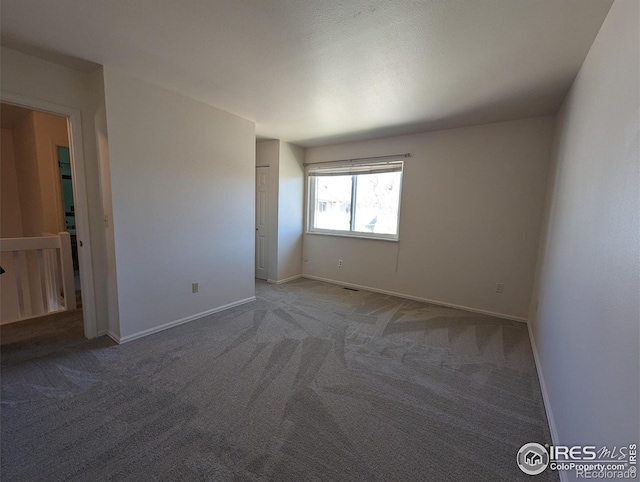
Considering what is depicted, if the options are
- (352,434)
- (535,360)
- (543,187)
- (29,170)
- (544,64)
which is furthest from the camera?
(29,170)

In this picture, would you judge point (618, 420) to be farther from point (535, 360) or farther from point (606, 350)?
point (535, 360)

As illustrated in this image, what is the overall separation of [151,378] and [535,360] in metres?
3.28

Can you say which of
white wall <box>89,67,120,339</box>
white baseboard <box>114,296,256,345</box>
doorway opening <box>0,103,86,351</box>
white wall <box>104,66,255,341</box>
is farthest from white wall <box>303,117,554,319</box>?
doorway opening <box>0,103,86,351</box>

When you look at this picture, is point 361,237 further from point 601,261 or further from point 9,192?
point 9,192

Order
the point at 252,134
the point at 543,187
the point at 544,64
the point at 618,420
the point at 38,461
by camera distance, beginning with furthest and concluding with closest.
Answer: the point at 252,134, the point at 543,187, the point at 544,64, the point at 38,461, the point at 618,420

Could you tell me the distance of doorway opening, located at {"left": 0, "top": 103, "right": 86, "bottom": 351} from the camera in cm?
292

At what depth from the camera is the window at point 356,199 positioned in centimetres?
425

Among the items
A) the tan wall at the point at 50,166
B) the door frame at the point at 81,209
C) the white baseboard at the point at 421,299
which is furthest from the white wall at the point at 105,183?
the white baseboard at the point at 421,299

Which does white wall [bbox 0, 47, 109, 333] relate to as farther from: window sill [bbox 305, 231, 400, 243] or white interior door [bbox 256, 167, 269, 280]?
window sill [bbox 305, 231, 400, 243]

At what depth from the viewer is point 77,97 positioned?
96.0 inches

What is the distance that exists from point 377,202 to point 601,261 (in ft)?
10.7

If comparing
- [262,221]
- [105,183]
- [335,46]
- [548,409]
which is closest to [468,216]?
[548,409]

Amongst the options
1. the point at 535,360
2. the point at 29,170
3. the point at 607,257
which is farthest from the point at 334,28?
the point at 29,170

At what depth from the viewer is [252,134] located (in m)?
3.58
